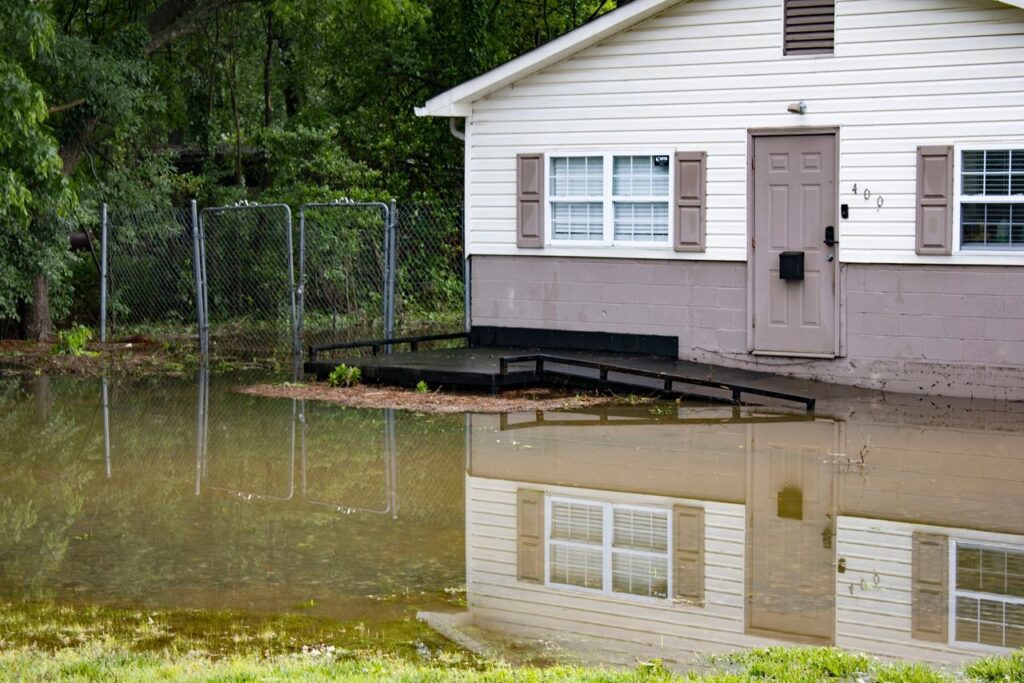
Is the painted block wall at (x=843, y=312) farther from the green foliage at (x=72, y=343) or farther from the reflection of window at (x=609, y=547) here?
the reflection of window at (x=609, y=547)

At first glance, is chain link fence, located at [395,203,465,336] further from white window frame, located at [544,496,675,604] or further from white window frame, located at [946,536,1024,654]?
white window frame, located at [946,536,1024,654]

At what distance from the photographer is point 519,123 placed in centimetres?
1623

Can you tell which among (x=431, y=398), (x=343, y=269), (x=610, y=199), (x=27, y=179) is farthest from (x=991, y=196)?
(x=27, y=179)

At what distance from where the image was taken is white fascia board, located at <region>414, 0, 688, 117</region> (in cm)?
1507

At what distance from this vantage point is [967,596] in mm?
7059

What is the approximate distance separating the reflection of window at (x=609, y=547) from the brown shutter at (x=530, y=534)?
0.07m

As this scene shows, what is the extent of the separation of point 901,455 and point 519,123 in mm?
6985

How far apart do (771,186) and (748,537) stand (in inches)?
287

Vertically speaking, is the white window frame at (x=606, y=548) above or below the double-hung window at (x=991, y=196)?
below

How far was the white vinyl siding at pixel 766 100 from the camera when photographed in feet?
45.5

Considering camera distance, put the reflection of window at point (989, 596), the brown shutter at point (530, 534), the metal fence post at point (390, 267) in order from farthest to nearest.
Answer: the metal fence post at point (390, 267) < the brown shutter at point (530, 534) < the reflection of window at point (989, 596)

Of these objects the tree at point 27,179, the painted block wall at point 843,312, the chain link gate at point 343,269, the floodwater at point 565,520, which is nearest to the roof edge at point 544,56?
the painted block wall at point 843,312

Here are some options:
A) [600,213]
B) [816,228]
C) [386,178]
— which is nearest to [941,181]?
[816,228]

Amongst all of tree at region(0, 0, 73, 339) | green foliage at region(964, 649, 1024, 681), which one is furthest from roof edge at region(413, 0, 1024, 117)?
green foliage at region(964, 649, 1024, 681)
